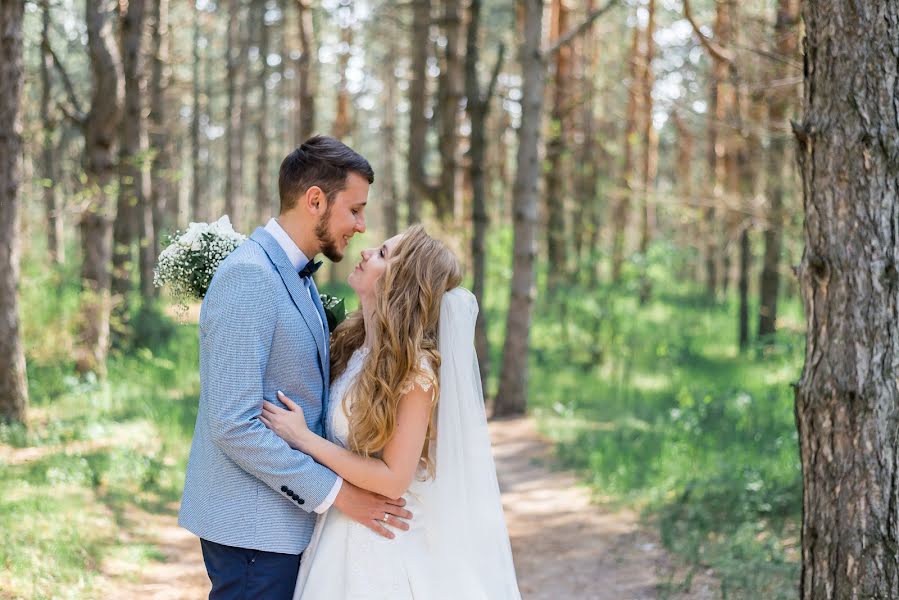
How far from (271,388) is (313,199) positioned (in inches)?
23.8

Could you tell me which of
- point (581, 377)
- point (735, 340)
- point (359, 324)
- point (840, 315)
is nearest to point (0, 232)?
point (359, 324)

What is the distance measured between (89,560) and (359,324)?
2.95m

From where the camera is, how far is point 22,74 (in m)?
7.29

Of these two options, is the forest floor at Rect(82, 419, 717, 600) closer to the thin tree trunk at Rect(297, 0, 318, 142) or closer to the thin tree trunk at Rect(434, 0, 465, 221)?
the thin tree trunk at Rect(434, 0, 465, 221)

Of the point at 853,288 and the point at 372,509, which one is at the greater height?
the point at 853,288

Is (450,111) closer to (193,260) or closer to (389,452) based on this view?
(193,260)

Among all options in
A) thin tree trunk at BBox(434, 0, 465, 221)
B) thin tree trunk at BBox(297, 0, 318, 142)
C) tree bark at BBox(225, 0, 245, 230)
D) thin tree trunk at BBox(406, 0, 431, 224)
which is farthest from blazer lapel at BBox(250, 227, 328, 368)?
tree bark at BBox(225, 0, 245, 230)

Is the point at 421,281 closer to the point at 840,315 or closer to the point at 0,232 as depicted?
the point at 840,315

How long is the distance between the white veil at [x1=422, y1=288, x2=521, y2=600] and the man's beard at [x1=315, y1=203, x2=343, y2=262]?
386 millimetres

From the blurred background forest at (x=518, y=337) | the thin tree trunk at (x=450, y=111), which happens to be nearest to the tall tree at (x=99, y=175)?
the blurred background forest at (x=518, y=337)

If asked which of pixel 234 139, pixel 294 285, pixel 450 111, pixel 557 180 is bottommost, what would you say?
pixel 294 285

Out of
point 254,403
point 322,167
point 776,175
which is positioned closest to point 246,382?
point 254,403

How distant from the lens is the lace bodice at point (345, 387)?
9.62 feet

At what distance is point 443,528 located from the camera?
3.14 meters
